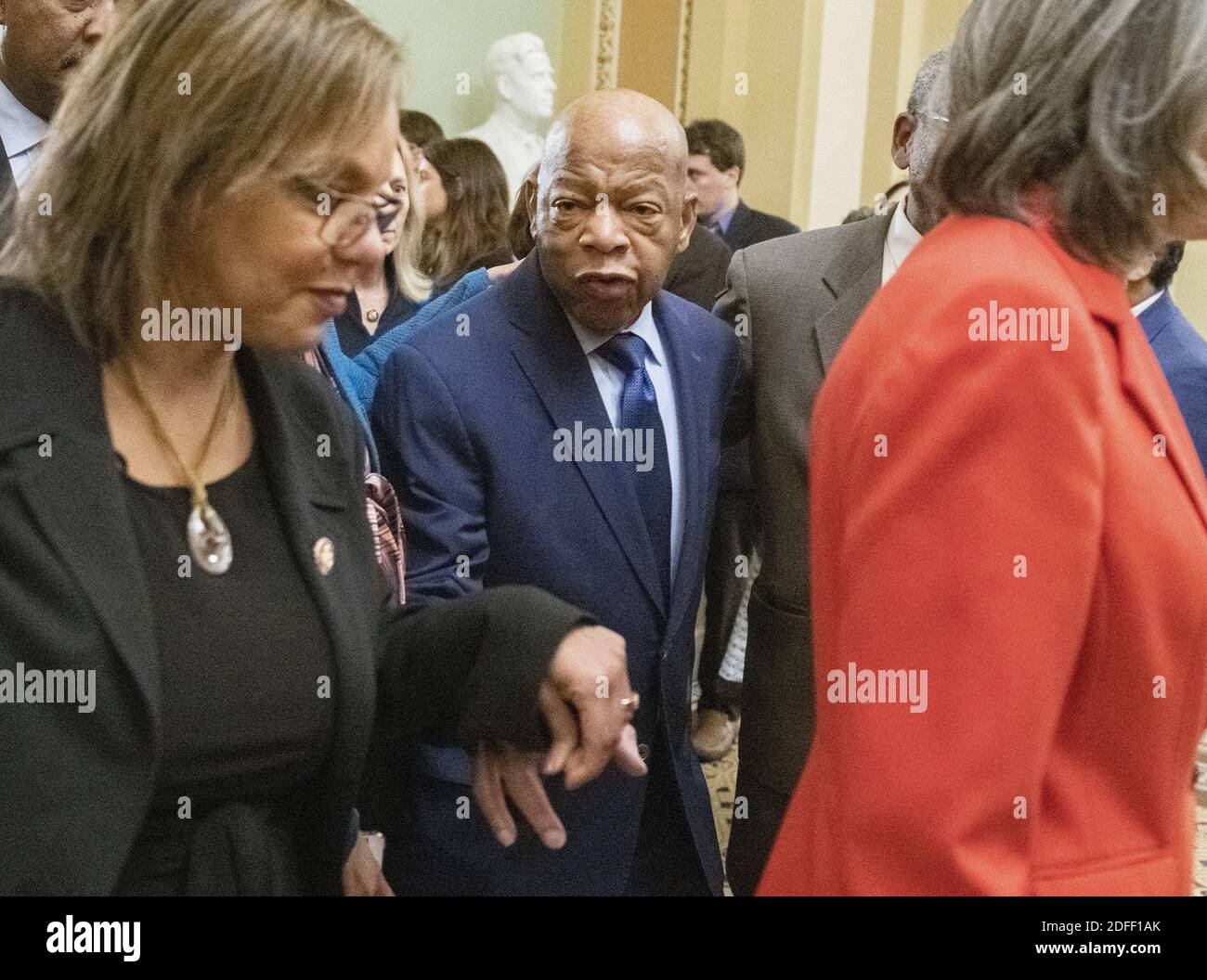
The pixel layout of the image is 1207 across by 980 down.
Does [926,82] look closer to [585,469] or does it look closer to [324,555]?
[585,469]

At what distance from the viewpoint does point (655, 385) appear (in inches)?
82.9

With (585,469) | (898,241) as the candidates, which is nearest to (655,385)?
(585,469)

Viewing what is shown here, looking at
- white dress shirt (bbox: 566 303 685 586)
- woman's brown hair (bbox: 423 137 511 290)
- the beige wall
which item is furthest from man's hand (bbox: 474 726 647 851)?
the beige wall

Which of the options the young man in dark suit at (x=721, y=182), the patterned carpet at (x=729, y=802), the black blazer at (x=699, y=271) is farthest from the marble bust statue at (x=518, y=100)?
the patterned carpet at (x=729, y=802)

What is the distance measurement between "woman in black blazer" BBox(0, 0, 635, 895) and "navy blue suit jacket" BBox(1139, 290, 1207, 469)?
111 cm

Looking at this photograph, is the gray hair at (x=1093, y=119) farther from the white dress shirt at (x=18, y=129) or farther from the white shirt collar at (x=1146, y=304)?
the white dress shirt at (x=18, y=129)

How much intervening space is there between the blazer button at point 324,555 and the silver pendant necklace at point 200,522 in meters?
0.09

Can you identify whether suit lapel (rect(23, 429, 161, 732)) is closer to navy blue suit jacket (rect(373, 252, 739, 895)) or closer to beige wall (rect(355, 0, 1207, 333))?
navy blue suit jacket (rect(373, 252, 739, 895))

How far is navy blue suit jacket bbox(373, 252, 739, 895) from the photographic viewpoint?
6.41ft

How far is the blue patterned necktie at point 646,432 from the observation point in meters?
2.04

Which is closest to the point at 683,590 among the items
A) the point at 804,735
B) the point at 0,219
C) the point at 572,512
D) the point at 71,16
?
the point at 572,512

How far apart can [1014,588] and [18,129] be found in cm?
179

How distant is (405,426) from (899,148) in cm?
104

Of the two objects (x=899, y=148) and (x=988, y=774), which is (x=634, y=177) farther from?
(x=988, y=774)
